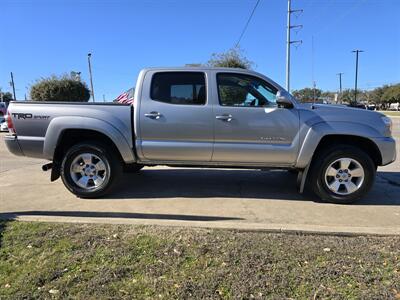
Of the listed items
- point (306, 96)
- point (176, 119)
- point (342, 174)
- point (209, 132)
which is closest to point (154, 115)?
point (176, 119)

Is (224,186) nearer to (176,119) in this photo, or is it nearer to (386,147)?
(176,119)

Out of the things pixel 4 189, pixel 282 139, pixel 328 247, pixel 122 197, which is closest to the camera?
pixel 328 247

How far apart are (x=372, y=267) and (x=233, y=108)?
300 centimetres

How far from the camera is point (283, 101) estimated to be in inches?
228

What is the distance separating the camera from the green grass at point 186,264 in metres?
3.26

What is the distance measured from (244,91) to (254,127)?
0.57 meters

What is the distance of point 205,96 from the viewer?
6074 millimetres

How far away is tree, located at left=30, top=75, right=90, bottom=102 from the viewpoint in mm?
39531

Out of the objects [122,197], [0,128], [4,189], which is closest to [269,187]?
[122,197]

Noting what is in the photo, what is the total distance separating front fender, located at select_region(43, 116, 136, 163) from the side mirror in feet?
7.32

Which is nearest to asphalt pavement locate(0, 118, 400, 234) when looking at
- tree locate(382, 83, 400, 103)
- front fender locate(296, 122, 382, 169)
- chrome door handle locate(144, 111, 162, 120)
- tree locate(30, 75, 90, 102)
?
front fender locate(296, 122, 382, 169)

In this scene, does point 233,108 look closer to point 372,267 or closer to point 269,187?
point 269,187

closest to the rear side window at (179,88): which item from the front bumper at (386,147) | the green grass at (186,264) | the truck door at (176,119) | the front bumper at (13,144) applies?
the truck door at (176,119)

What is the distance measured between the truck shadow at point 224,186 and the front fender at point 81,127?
880mm
